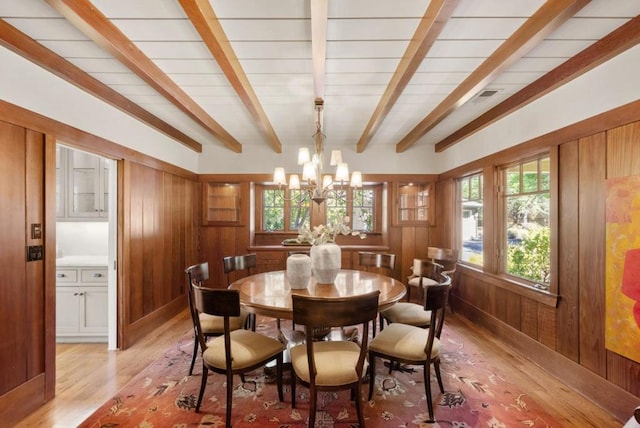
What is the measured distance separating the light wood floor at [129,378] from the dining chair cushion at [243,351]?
1012mm

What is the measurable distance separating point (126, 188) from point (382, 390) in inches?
127

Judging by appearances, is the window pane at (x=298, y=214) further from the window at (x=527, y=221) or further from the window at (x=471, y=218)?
the window at (x=527, y=221)

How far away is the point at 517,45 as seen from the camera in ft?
6.65

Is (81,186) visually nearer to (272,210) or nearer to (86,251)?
(86,251)

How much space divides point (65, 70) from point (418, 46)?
2660mm

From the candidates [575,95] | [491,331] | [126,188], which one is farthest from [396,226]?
[126,188]

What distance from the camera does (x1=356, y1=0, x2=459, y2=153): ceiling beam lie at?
170 centimetres

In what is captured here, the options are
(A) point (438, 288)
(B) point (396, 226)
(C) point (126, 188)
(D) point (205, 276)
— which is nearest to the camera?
(A) point (438, 288)

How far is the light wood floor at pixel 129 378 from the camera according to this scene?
7.03 ft

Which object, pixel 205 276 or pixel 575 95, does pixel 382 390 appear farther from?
pixel 575 95

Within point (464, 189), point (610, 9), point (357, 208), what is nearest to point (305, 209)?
point (357, 208)

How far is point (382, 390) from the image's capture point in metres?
2.46

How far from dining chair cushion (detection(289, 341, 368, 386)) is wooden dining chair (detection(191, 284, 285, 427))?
224 millimetres

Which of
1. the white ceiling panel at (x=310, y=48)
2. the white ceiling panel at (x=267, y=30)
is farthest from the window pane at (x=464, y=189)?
the white ceiling panel at (x=267, y=30)
